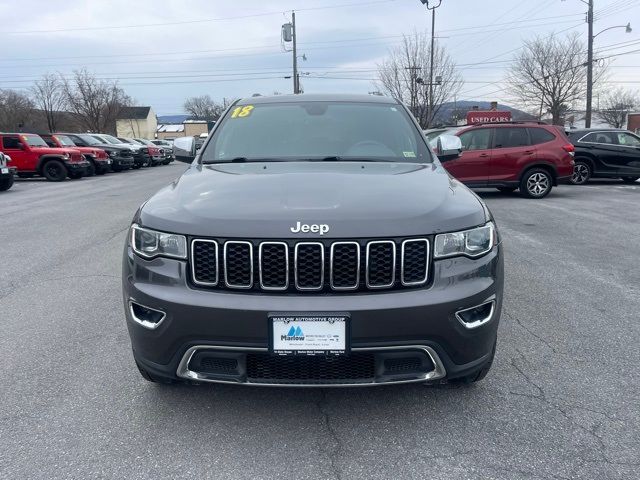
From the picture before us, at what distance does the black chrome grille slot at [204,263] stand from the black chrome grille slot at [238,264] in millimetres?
54

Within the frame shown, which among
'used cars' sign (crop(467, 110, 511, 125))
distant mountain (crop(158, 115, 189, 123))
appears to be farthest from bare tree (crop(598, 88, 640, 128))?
distant mountain (crop(158, 115, 189, 123))

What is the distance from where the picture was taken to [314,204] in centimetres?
265

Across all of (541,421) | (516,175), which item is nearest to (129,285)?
(541,421)

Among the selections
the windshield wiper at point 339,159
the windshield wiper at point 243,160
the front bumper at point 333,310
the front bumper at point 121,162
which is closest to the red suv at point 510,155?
the windshield wiper at point 339,159

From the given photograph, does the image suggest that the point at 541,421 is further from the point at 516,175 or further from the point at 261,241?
the point at 516,175

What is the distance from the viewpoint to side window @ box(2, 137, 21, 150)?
19891 mm

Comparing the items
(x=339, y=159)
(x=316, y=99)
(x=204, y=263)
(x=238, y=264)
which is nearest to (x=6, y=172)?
(x=316, y=99)

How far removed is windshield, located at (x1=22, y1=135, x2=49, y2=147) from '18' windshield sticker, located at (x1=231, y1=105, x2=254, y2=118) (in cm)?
1882

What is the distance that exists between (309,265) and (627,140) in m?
15.4

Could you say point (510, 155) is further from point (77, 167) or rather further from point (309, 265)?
point (77, 167)

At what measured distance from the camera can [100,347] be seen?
12.5ft

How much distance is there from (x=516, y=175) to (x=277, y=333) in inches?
439

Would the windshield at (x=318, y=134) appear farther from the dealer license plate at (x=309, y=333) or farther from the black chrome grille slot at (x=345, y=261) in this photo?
the dealer license plate at (x=309, y=333)

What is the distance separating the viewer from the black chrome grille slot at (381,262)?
250cm
